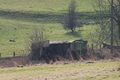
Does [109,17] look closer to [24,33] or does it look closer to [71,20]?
[24,33]

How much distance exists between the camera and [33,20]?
109250mm

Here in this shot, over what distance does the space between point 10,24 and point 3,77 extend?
85233mm

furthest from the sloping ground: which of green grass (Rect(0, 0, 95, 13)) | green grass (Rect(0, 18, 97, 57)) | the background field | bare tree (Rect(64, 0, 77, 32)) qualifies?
green grass (Rect(0, 0, 95, 13))

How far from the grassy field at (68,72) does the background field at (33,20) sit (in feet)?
163

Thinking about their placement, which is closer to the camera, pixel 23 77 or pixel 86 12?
pixel 23 77

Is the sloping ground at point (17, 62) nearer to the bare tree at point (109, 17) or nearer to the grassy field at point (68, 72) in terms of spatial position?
the grassy field at point (68, 72)

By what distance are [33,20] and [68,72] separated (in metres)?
93.9

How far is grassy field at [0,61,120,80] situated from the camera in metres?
14.4

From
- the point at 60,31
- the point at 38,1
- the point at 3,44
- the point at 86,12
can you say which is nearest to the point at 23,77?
the point at 3,44

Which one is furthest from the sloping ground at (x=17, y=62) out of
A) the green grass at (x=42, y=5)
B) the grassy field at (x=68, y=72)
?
the green grass at (x=42, y=5)

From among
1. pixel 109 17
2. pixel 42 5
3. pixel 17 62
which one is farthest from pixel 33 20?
pixel 17 62

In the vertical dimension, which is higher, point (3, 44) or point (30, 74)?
point (30, 74)

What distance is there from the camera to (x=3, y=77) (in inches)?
624

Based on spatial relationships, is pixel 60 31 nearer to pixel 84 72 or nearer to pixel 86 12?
pixel 86 12
